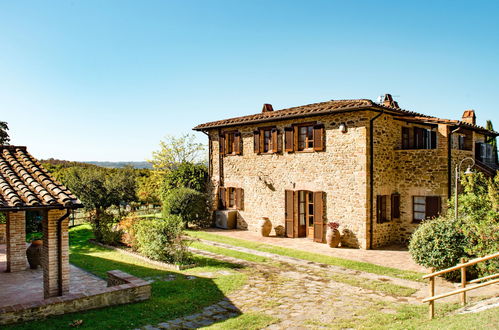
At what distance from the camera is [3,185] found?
731 centimetres

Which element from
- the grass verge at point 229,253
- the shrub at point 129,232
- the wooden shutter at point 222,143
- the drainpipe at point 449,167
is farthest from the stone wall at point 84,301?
the wooden shutter at point 222,143

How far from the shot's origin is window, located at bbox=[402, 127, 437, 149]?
1538 centimetres

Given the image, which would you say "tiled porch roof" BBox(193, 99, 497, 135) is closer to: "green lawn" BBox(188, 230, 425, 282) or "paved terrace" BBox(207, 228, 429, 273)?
"paved terrace" BBox(207, 228, 429, 273)

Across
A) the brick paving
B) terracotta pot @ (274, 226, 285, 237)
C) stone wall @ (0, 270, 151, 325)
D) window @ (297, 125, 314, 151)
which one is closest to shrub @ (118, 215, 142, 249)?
stone wall @ (0, 270, 151, 325)

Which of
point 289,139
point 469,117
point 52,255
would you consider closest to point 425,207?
point 289,139

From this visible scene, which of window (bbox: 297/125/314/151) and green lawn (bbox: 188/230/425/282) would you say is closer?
green lawn (bbox: 188/230/425/282)

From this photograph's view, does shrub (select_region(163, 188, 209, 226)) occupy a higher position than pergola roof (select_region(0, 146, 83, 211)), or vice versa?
pergola roof (select_region(0, 146, 83, 211))

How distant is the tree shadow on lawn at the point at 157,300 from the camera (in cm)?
670

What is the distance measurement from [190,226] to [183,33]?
10448 mm

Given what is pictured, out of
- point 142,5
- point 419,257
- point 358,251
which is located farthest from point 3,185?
point 358,251

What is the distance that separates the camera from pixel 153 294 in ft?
27.9

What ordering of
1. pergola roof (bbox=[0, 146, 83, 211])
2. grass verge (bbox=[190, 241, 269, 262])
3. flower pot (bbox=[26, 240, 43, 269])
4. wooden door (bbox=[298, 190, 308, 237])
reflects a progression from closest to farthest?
pergola roof (bbox=[0, 146, 83, 211]) → flower pot (bbox=[26, 240, 43, 269]) → grass verge (bbox=[190, 241, 269, 262]) → wooden door (bbox=[298, 190, 308, 237])

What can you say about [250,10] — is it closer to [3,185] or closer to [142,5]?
[142,5]

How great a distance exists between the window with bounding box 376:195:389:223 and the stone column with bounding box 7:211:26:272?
12.1 meters
